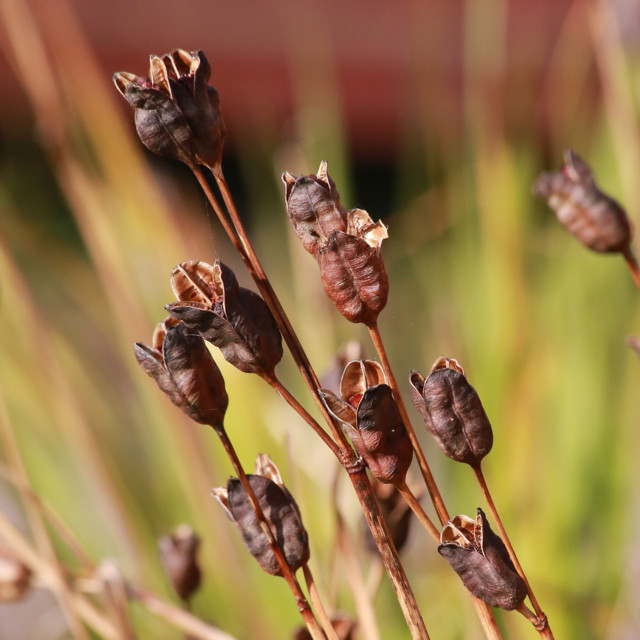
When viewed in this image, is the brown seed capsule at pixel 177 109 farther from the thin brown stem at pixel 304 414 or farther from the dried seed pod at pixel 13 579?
the dried seed pod at pixel 13 579

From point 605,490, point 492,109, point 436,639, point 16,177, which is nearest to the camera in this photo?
point 436,639

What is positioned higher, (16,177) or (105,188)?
(16,177)

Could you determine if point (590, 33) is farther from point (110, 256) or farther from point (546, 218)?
point (110, 256)

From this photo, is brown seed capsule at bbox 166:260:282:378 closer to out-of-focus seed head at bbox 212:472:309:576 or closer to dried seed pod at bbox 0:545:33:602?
out-of-focus seed head at bbox 212:472:309:576

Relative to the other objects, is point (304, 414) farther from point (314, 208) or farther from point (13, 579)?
point (13, 579)

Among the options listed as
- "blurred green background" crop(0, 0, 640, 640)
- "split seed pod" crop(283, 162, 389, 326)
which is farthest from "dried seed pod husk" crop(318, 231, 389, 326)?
"blurred green background" crop(0, 0, 640, 640)

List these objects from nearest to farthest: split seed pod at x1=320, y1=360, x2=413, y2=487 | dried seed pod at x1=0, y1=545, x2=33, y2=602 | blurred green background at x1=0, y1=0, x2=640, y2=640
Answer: split seed pod at x1=320, y1=360, x2=413, y2=487
dried seed pod at x1=0, y1=545, x2=33, y2=602
blurred green background at x1=0, y1=0, x2=640, y2=640

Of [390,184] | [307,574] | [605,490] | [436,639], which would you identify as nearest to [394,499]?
[307,574]
